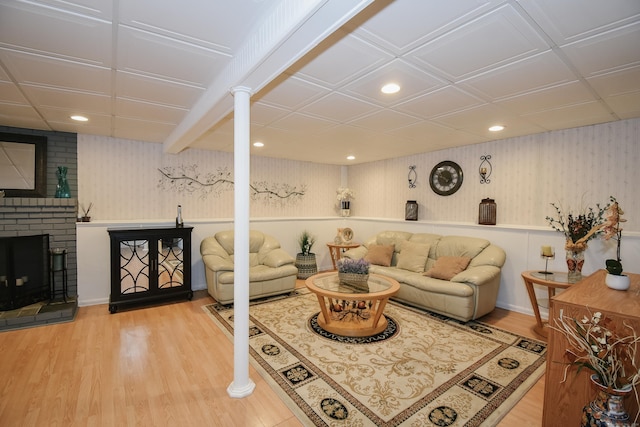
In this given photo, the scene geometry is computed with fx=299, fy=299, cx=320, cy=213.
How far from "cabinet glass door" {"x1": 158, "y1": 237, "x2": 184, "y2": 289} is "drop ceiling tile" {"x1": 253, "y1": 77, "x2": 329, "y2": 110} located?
2.47 m

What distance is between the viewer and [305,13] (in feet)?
4.19

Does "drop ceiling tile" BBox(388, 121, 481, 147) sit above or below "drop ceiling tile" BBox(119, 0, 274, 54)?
below

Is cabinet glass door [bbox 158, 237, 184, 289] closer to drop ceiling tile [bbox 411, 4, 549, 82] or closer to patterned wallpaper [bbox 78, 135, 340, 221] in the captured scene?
patterned wallpaper [bbox 78, 135, 340, 221]

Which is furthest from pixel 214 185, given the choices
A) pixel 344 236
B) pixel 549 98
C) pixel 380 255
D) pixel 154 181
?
pixel 549 98

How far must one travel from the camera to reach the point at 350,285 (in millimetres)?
3318

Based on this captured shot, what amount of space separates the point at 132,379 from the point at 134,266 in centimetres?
187

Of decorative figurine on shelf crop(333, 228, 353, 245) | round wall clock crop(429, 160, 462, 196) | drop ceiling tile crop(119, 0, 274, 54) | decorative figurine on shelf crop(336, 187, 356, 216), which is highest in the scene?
drop ceiling tile crop(119, 0, 274, 54)

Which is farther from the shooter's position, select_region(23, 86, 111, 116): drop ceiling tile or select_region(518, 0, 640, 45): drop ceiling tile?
select_region(23, 86, 111, 116): drop ceiling tile

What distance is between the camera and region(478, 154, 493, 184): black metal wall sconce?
14.2ft

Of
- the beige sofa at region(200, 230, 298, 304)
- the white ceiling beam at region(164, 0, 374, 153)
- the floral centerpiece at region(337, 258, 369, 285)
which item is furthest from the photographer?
the beige sofa at region(200, 230, 298, 304)

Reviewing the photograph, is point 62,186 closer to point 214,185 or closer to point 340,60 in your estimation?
point 214,185

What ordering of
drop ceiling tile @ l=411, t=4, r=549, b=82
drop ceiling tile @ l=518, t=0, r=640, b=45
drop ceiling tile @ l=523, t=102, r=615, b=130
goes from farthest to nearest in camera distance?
drop ceiling tile @ l=523, t=102, r=615, b=130 → drop ceiling tile @ l=411, t=4, r=549, b=82 → drop ceiling tile @ l=518, t=0, r=640, b=45

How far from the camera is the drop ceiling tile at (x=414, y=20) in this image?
4.68 feet

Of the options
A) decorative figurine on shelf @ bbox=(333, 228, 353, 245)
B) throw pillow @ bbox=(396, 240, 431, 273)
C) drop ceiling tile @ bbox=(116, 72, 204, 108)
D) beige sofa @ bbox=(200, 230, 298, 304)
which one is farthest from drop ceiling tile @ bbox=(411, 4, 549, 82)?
decorative figurine on shelf @ bbox=(333, 228, 353, 245)
